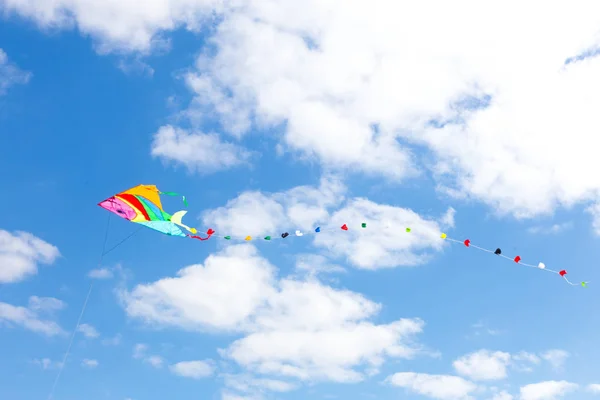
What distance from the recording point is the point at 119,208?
41656 millimetres

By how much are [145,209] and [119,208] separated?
170 centimetres

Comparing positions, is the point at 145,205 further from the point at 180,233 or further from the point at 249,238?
the point at 249,238

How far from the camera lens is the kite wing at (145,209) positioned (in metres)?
41.6

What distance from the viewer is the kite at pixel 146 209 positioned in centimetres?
4153

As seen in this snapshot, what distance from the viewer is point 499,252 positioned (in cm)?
4375

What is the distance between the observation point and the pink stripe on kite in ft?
135

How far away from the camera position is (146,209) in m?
42.6

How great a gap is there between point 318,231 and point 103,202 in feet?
46.2

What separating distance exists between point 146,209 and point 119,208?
176 cm

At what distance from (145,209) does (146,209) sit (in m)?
0.07

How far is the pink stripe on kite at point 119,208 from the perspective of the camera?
135 feet

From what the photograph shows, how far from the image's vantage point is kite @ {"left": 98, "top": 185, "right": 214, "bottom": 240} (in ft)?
136

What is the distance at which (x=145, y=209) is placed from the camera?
4256 centimetres

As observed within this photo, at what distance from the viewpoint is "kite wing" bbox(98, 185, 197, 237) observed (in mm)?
41594
